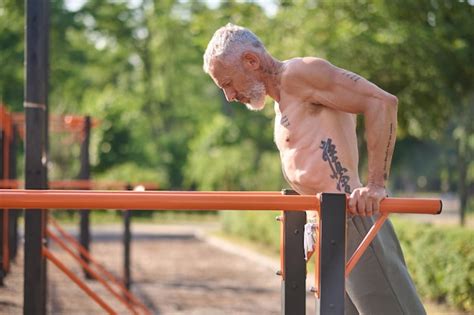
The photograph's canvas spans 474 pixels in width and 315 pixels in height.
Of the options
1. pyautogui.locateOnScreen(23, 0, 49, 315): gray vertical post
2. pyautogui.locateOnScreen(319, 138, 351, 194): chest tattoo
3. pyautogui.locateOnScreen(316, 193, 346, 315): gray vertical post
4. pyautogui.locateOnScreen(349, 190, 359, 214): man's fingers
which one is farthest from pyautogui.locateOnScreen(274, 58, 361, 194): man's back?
pyautogui.locateOnScreen(23, 0, 49, 315): gray vertical post

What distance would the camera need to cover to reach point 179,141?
33125 millimetres

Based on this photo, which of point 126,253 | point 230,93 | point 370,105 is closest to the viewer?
point 370,105

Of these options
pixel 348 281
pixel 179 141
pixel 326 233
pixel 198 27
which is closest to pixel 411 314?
pixel 348 281

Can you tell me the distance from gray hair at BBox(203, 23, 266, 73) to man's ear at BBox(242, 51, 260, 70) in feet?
0.05

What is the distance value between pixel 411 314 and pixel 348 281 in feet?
0.79

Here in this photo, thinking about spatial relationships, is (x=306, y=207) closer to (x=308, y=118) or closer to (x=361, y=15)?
(x=308, y=118)

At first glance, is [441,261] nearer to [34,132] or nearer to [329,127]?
[34,132]

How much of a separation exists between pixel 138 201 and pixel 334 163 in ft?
2.72

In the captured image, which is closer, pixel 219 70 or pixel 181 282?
pixel 219 70

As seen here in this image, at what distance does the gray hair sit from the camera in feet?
9.32

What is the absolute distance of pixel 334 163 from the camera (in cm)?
288

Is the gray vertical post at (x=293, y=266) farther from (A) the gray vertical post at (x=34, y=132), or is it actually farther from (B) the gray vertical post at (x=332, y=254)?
(A) the gray vertical post at (x=34, y=132)

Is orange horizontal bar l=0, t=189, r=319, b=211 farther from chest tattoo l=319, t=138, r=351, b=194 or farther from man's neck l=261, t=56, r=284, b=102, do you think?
man's neck l=261, t=56, r=284, b=102

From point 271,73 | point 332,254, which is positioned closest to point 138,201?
point 332,254
